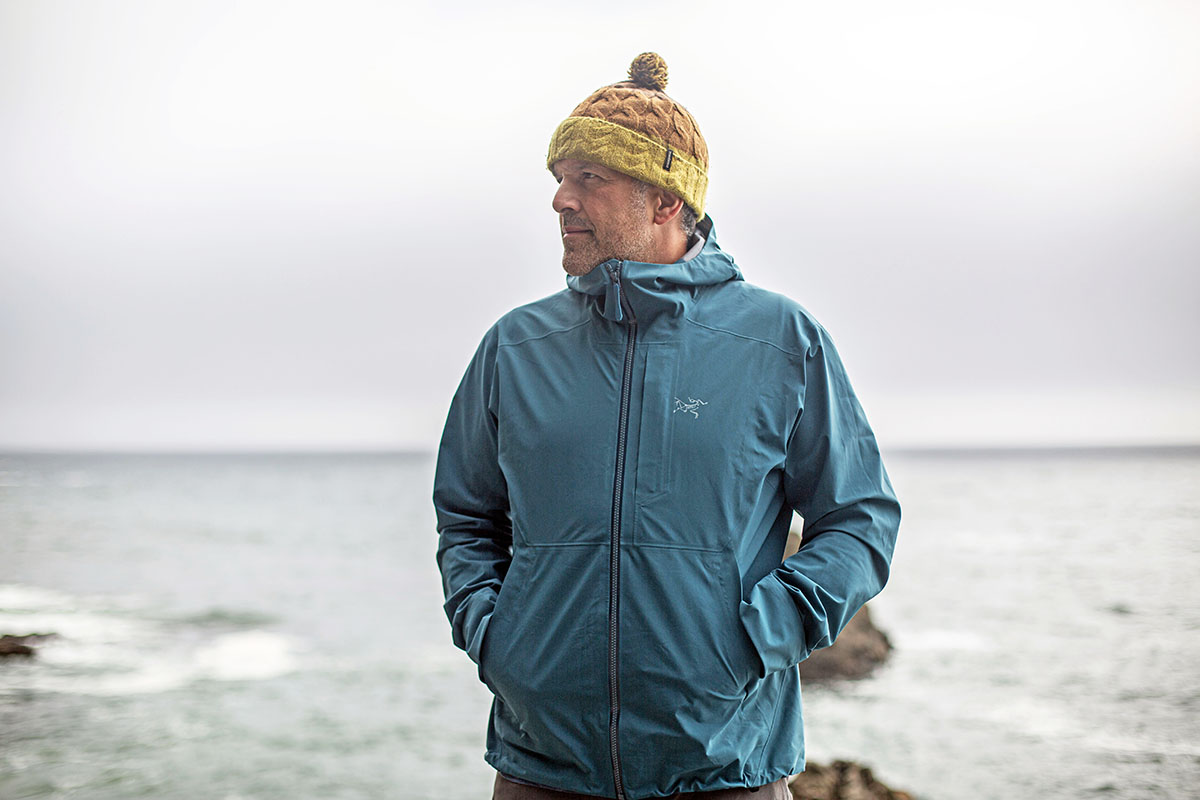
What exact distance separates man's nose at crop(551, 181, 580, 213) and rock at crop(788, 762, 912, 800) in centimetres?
288

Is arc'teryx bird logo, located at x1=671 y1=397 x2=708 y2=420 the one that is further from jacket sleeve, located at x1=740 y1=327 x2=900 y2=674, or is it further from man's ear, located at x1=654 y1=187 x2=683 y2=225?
man's ear, located at x1=654 y1=187 x2=683 y2=225

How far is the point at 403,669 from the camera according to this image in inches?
482

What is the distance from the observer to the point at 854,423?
1.75 meters

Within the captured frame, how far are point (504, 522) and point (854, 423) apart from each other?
675mm

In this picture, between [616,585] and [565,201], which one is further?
[565,201]

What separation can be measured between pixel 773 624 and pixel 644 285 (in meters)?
0.59

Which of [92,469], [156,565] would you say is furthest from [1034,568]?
[92,469]

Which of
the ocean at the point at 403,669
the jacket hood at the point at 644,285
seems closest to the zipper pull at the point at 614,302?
the jacket hood at the point at 644,285

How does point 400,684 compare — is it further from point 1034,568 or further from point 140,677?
point 1034,568

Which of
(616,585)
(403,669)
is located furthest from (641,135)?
(403,669)

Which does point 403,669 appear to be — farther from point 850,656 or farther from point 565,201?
point 565,201

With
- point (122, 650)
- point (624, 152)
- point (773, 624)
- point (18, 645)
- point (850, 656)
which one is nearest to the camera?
point (773, 624)

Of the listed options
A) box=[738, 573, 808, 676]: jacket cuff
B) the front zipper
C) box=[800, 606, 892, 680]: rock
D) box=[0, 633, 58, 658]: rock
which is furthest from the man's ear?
box=[0, 633, 58, 658]: rock

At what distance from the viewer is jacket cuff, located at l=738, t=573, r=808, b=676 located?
155cm
